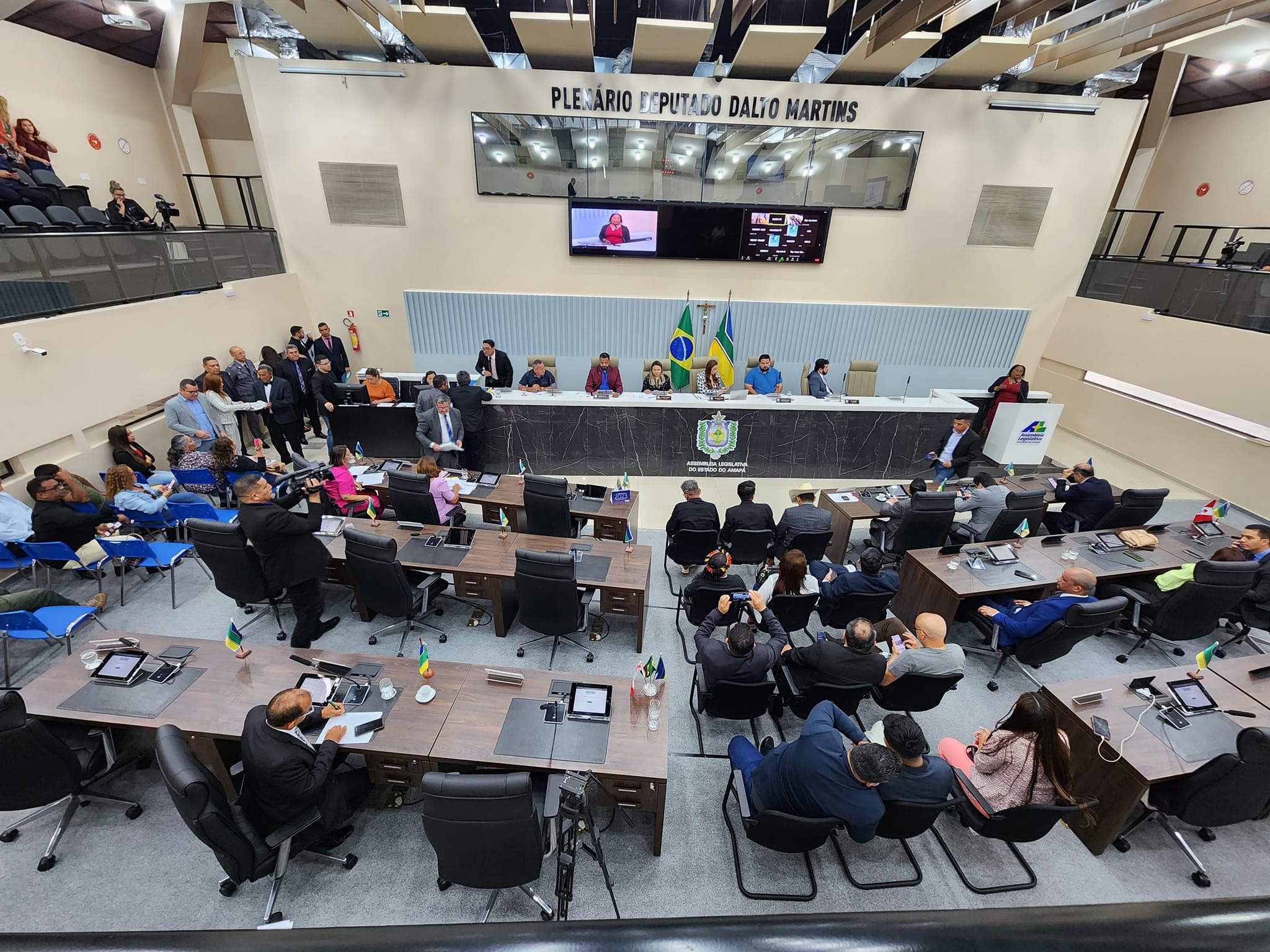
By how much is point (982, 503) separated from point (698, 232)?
6482 mm

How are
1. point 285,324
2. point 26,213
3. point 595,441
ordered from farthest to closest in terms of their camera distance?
point 285,324 → point 595,441 → point 26,213

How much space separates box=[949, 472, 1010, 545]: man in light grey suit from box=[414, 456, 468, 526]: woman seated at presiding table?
5221 millimetres

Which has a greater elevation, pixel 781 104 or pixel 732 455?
pixel 781 104

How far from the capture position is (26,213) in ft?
22.8

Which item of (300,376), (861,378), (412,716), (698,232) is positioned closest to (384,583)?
(412,716)

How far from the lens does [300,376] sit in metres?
8.30

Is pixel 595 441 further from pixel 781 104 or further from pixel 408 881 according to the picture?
pixel 781 104

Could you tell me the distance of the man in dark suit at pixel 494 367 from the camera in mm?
8773

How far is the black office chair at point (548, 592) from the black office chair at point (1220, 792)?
3949 mm

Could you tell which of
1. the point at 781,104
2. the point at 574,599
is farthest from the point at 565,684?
the point at 781,104

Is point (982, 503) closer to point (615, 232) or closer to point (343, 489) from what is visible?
point (343, 489)

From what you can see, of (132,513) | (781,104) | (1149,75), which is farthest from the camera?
(1149,75)

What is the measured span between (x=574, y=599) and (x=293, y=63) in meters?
9.75

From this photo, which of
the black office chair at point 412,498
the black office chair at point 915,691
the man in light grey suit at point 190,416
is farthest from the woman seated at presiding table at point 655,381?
the man in light grey suit at point 190,416
